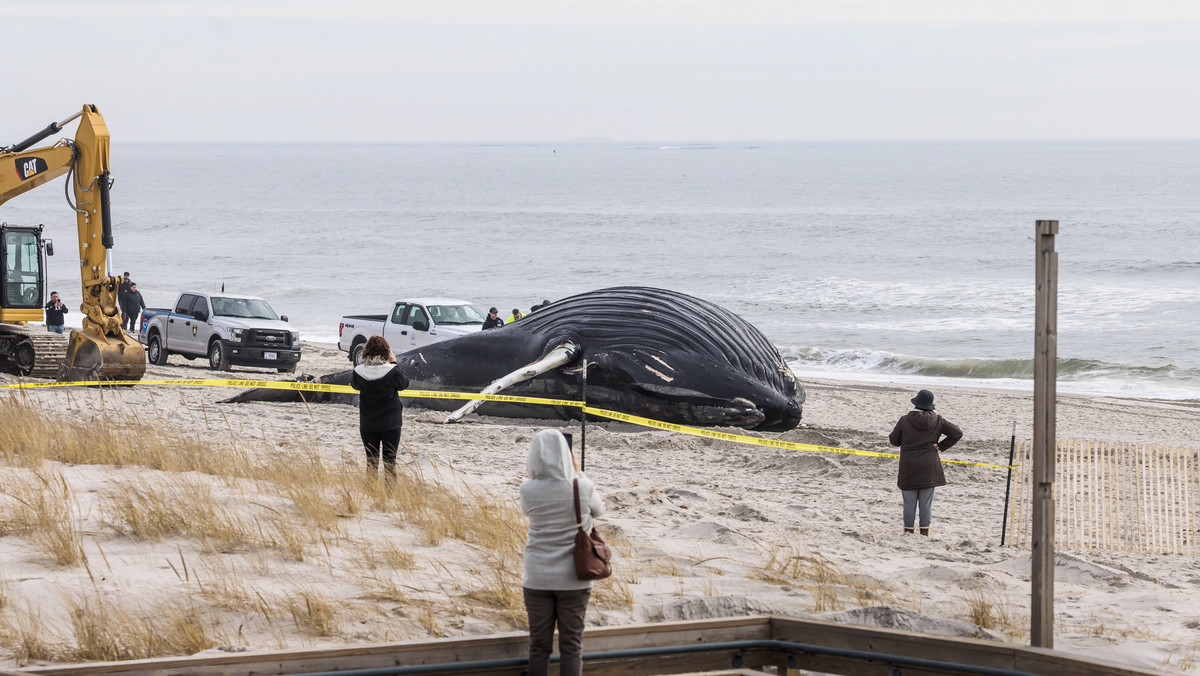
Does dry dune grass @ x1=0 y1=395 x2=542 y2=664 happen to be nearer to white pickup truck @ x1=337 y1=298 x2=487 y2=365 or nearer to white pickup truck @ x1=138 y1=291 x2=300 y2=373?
white pickup truck @ x1=337 y1=298 x2=487 y2=365

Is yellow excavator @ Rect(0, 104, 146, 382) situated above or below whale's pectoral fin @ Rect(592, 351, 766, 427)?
above

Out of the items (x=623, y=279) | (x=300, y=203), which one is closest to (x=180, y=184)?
(x=300, y=203)

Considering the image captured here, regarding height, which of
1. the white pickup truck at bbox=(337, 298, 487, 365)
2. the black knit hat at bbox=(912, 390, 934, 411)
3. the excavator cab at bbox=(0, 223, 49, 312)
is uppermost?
the excavator cab at bbox=(0, 223, 49, 312)

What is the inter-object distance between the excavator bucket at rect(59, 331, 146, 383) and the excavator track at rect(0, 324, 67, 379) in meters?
2.21

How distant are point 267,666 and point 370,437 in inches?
173

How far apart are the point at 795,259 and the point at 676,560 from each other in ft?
201

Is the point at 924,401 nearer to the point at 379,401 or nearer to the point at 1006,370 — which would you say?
the point at 379,401

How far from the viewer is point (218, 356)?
2380 cm

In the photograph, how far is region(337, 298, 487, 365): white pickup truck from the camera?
2292cm

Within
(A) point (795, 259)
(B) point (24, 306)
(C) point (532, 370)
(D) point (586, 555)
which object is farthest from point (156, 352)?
(A) point (795, 259)

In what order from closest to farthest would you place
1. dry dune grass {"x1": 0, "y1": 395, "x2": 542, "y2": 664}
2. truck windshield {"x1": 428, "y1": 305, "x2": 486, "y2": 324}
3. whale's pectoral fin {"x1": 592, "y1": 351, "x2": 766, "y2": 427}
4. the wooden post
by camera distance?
the wooden post < dry dune grass {"x1": 0, "y1": 395, "x2": 542, "y2": 664} < whale's pectoral fin {"x1": 592, "y1": 351, "x2": 766, "y2": 427} < truck windshield {"x1": 428, "y1": 305, "x2": 486, "y2": 324}

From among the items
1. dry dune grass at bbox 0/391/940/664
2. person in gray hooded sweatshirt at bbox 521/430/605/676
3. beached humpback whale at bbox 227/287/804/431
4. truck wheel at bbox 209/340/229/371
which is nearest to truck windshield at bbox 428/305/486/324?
truck wheel at bbox 209/340/229/371

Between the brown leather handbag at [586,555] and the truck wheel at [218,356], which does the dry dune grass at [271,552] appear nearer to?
the brown leather handbag at [586,555]

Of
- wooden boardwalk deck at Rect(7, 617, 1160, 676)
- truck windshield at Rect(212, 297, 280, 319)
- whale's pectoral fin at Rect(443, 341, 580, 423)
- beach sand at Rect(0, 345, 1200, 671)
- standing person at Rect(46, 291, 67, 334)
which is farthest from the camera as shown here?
truck windshield at Rect(212, 297, 280, 319)
